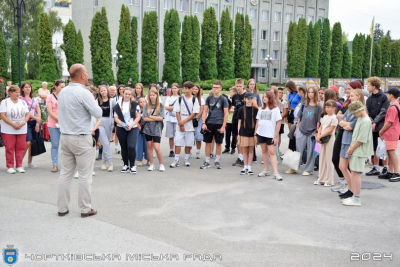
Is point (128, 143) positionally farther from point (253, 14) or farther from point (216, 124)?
point (253, 14)

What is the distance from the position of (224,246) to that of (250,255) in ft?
1.35

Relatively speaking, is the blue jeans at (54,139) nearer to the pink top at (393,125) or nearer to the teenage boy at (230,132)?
the teenage boy at (230,132)

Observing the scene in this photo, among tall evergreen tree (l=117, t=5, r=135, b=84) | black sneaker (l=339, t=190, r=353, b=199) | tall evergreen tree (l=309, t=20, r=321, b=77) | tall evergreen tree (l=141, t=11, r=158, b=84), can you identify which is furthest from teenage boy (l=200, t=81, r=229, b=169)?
tall evergreen tree (l=309, t=20, r=321, b=77)

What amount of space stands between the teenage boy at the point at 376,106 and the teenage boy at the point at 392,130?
0.46 meters

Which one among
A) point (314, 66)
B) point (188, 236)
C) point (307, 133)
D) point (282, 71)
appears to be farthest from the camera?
point (282, 71)

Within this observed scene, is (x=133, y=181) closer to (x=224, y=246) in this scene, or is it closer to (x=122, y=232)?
(x=122, y=232)

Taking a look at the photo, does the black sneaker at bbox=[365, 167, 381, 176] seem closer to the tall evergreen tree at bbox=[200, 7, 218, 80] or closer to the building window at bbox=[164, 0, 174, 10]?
the tall evergreen tree at bbox=[200, 7, 218, 80]

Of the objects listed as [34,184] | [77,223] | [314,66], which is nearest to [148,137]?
[34,184]

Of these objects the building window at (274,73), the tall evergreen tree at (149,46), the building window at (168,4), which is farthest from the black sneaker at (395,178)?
the building window at (274,73)

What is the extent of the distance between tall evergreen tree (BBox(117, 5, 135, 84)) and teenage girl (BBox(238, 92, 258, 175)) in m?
43.6

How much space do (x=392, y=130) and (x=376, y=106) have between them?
85 centimetres

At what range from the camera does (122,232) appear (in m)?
5.98

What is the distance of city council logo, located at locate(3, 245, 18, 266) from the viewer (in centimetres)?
489

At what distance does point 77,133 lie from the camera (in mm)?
6590
